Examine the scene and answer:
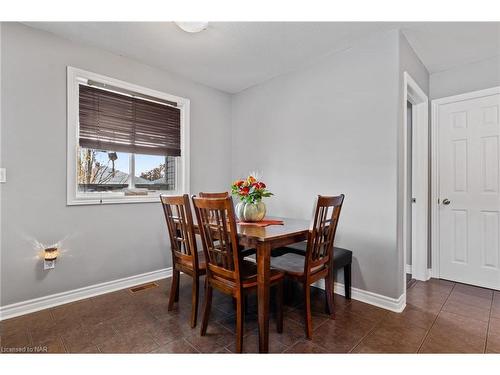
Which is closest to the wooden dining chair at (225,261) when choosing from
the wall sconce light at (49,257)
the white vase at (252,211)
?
the white vase at (252,211)

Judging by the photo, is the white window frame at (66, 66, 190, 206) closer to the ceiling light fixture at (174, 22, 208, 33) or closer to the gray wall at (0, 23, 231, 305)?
the gray wall at (0, 23, 231, 305)

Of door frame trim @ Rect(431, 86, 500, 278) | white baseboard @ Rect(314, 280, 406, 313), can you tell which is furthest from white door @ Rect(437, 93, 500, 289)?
white baseboard @ Rect(314, 280, 406, 313)

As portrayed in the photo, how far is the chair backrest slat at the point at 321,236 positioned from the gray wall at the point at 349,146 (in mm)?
622

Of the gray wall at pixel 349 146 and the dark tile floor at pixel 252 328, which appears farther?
the gray wall at pixel 349 146

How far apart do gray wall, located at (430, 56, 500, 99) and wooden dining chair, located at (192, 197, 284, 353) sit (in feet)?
9.53

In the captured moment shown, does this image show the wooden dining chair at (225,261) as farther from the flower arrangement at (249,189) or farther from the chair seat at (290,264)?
the flower arrangement at (249,189)

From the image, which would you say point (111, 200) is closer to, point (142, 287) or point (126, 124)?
point (126, 124)

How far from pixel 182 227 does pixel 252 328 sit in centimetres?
93

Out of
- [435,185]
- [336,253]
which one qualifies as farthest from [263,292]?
[435,185]

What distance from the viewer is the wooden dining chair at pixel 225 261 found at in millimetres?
1604

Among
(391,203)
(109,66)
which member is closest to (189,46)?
(109,66)

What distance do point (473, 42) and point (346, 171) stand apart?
167 cm

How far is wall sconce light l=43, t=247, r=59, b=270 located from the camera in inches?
87.9
